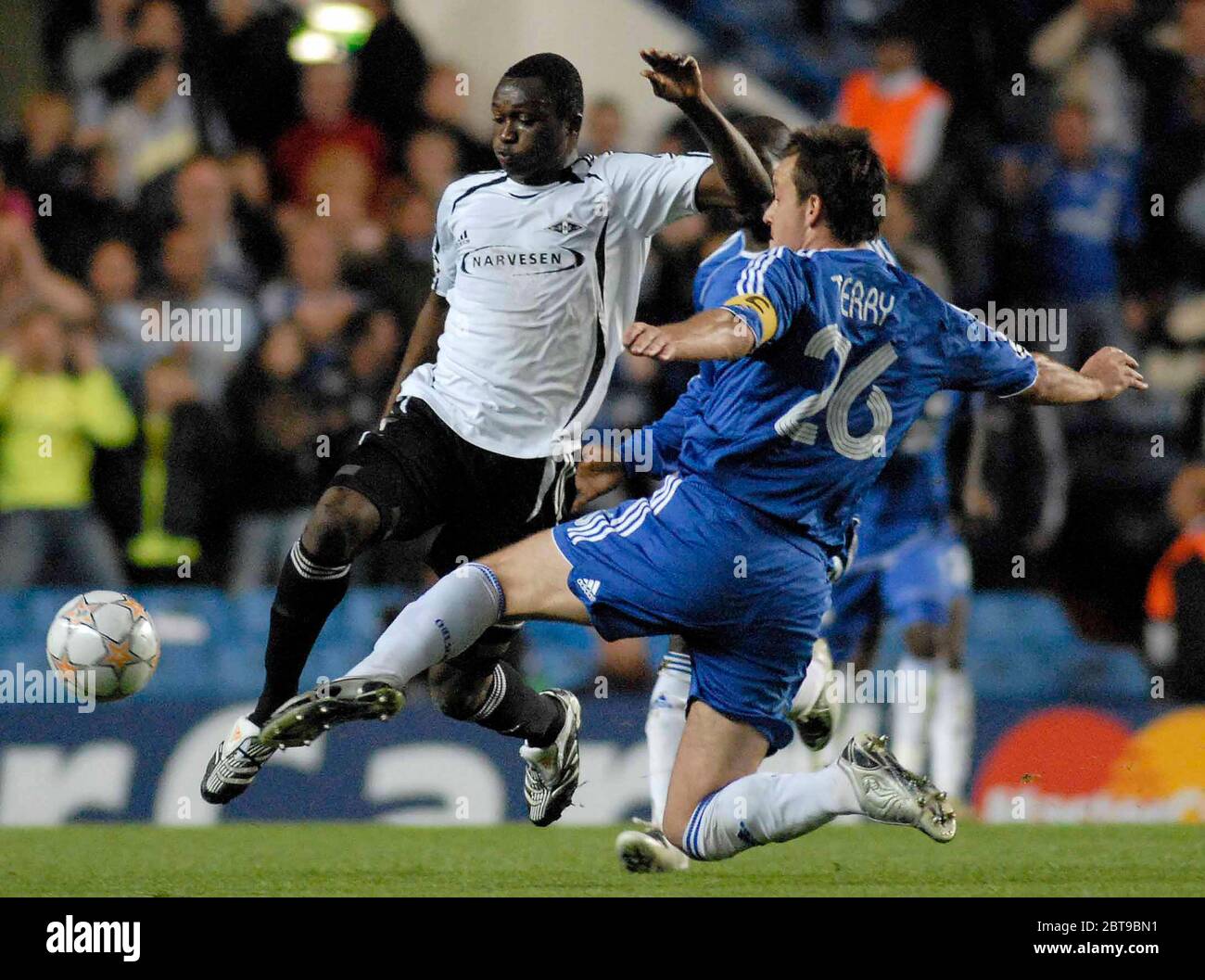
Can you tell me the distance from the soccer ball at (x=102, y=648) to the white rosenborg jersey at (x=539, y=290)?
4.11 feet

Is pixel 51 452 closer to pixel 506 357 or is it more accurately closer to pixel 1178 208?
pixel 506 357

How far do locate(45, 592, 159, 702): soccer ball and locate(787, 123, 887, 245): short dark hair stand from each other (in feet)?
8.92

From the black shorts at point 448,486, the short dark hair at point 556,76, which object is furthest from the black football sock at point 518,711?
the short dark hair at point 556,76

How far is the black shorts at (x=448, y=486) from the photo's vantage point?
19.6ft

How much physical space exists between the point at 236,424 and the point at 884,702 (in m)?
3.42

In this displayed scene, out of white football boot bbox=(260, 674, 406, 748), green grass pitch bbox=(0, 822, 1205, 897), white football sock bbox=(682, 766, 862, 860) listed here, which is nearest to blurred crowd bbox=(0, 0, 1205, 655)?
green grass pitch bbox=(0, 822, 1205, 897)

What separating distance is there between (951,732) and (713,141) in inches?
163

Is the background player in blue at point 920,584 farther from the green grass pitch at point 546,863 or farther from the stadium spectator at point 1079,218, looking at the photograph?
the stadium spectator at point 1079,218

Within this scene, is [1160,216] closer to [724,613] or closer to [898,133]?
[898,133]

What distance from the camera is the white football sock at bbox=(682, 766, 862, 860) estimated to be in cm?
523

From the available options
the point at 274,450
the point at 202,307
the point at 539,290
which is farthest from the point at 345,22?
the point at 539,290

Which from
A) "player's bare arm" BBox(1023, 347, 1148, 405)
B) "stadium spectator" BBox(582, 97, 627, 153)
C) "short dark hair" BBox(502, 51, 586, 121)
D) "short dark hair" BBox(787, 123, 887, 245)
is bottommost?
"player's bare arm" BBox(1023, 347, 1148, 405)

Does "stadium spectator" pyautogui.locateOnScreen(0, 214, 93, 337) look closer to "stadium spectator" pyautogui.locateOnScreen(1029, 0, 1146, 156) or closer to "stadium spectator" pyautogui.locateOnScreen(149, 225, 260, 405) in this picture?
"stadium spectator" pyautogui.locateOnScreen(149, 225, 260, 405)

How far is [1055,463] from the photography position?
397 inches
